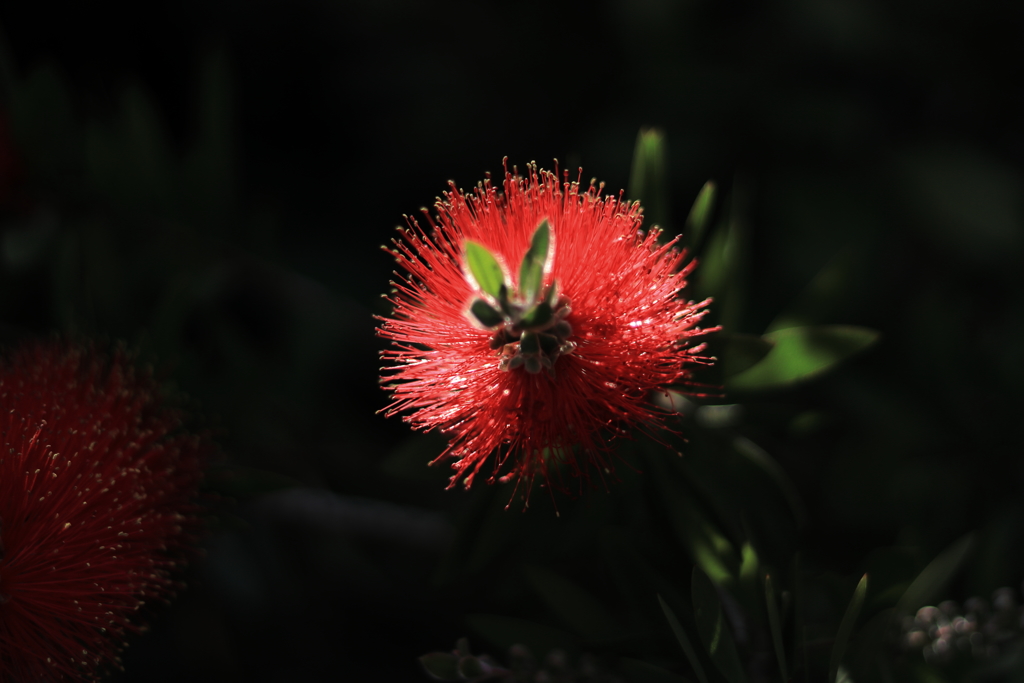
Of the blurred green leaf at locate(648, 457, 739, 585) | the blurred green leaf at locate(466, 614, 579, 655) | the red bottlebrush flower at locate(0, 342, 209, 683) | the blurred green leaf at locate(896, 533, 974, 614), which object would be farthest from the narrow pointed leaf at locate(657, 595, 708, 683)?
the red bottlebrush flower at locate(0, 342, 209, 683)

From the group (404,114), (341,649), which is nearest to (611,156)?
(404,114)

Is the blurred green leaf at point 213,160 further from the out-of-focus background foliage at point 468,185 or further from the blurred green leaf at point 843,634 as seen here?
the blurred green leaf at point 843,634

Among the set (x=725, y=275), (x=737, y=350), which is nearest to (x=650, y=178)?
(x=725, y=275)

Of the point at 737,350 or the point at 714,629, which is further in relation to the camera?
the point at 737,350

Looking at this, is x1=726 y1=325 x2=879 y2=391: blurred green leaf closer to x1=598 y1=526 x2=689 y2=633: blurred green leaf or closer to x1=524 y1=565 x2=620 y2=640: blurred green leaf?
x1=598 y1=526 x2=689 y2=633: blurred green leaf

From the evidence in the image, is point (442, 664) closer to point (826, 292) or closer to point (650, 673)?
point (650, 673)

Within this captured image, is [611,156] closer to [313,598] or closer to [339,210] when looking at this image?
[339,210]
